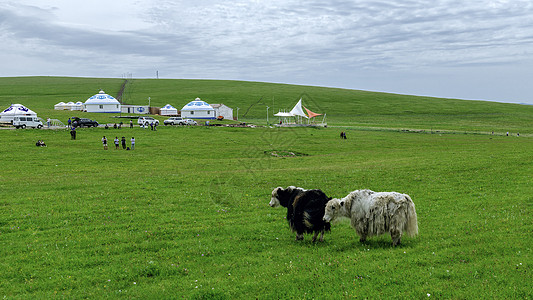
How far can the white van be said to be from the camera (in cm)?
6412

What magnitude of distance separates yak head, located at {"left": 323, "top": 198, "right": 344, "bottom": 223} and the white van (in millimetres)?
66828

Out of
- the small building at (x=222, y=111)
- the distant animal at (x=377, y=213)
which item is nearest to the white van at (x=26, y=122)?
the small building at (x=222, y=111)

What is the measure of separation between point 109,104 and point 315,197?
100757 millimetres

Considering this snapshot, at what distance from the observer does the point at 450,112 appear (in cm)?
15225

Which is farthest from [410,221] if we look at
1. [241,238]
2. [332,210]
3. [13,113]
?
[13,113]

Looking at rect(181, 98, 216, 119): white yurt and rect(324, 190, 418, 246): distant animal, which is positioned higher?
rect(181, 98, 216, 119): white yurt

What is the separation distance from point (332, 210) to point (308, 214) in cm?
79

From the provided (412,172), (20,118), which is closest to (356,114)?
(20,118)

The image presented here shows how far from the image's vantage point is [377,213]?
11367mm

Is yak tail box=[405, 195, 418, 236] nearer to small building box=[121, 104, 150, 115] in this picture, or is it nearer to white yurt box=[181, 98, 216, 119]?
white yurt box=[181, 98, 216, 119]

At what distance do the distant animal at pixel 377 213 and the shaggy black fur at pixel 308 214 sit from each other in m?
0.38

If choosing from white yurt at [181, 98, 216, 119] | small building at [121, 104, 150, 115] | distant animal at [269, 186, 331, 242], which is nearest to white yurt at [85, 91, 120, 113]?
small building at [121, 104, 150, 115]

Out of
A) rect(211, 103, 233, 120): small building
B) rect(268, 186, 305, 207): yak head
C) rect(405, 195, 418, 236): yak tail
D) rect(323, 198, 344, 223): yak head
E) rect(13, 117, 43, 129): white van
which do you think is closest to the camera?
rect(405, 195, 418, 236): yak tail

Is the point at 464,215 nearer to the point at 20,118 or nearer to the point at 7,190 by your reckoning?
the point at 7,190
